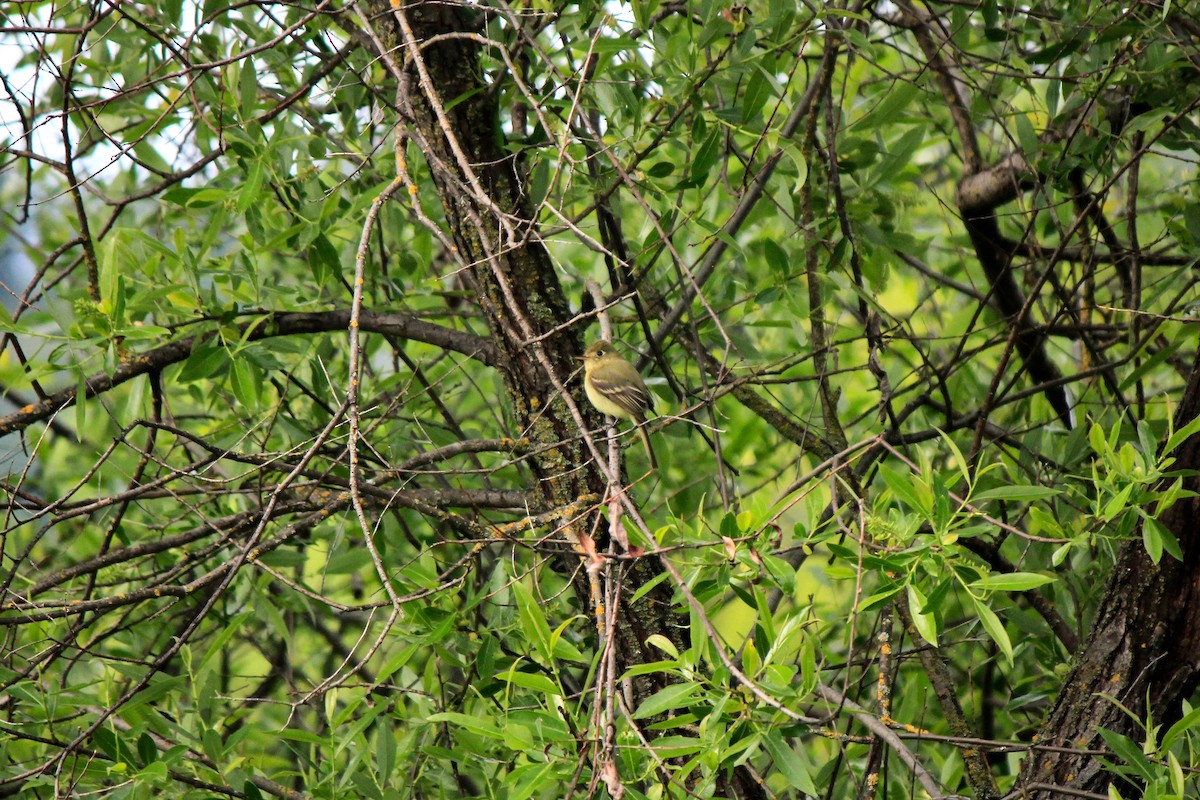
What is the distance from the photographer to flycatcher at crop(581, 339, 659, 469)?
403cm

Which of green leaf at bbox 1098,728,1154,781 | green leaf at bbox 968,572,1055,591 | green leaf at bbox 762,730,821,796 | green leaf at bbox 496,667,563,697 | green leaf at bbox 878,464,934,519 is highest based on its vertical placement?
green leaf at bbox 878,464,934,519

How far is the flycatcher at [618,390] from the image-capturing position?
4027 millimetres

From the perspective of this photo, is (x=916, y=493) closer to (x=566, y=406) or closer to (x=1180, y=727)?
(x=1180, y=727)

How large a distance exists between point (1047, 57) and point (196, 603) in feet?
12.0

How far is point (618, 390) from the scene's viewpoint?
443cm

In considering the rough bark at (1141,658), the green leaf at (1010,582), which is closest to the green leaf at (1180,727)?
the rough bark at (1141,658)

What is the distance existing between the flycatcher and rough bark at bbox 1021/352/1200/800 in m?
1.61

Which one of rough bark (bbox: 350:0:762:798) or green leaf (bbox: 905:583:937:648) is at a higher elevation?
rough bark (bbox: 350:0:762:798)

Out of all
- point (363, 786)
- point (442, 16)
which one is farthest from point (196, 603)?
point (442, 16)

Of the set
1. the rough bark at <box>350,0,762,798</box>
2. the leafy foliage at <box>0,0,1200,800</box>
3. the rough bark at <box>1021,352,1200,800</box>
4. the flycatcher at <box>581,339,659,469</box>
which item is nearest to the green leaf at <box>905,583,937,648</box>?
the leafy foliage at <box>0,0,1200,800</box>

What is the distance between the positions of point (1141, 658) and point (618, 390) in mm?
2155

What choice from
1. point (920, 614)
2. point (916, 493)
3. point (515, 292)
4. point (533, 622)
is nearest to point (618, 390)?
point (515, 292)

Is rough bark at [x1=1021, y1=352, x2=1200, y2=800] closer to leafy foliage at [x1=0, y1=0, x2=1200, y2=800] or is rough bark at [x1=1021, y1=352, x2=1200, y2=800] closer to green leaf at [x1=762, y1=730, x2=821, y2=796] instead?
leafy foliage at [x1=0, y1=0, x2=1200, y2=800]

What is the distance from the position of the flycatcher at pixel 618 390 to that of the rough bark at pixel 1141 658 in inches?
63.3
